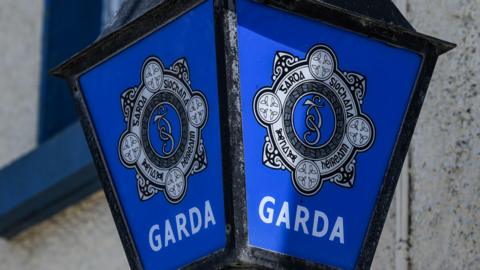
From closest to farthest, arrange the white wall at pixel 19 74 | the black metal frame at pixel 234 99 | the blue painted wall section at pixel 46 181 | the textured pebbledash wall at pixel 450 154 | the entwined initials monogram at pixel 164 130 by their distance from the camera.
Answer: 1. the black metal frame at pixel 234 99
2. the entwined initials monogram at pixel 164 130
3. the textured pebbledash wall at pixel 450 154
4. the blue painted wall section at pixel 46 181
5. the white wall at pixel 19 74

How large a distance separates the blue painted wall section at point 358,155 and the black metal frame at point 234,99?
0.04 feet

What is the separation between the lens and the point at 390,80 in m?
2.73

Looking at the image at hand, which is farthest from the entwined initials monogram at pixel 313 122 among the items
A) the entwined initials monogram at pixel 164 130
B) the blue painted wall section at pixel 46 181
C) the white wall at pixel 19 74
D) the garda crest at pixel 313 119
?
the white wall at pixel 19 74

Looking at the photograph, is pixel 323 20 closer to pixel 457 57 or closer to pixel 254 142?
pixel 254 142

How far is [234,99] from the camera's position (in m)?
2.52

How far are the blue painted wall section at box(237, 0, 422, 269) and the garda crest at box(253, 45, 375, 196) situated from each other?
0.5 inches

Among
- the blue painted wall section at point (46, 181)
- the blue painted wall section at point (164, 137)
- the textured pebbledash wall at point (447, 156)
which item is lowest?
the blue painted wall section at point (46, 181)

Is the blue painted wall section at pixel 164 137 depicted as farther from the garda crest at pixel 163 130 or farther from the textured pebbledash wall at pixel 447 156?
the textured pebbledash wall at pixel 447 156

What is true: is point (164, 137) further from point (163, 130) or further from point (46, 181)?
point (46, 181)

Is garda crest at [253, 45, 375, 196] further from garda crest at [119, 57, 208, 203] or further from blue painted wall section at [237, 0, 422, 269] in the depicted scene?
garda crest at [119, 57, 208, 203]

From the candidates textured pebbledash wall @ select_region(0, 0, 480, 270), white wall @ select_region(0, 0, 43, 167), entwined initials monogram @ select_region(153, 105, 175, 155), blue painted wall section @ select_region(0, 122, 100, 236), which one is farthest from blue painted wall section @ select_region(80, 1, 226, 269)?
white wall @ select_region(0, 0, 43, 167)

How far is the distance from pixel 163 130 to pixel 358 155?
333 millimetres

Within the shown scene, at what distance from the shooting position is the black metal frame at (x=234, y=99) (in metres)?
2.49

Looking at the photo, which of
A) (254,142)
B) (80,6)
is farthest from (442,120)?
(80,6)
